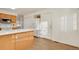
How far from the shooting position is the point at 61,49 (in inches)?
58.2

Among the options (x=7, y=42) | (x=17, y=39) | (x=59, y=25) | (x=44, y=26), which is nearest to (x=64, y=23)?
(x=59, y=25)

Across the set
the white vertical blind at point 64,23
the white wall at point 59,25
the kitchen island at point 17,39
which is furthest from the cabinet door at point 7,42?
the white vertical blind at point 64,23

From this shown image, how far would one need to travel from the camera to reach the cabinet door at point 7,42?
1446 millimetres

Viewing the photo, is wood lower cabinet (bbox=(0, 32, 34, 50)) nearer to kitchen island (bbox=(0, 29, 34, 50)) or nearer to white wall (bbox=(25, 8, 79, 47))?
kitchen island (bbox=(0, 29, 34, 50))

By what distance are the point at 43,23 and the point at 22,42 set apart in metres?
0.52

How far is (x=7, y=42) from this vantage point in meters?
1.52

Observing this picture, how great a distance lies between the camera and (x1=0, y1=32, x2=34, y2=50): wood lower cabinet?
1469 millimetres

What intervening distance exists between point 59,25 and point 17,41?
0.80 meters

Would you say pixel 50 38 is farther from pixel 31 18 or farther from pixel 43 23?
pixel 31 18

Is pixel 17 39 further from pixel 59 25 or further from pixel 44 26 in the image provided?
pixel 59 25

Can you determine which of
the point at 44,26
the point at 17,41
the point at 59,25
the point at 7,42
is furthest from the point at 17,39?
the point at 59,25

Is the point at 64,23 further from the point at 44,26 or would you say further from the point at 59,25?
the point at 44,26

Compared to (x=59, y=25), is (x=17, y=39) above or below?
below
